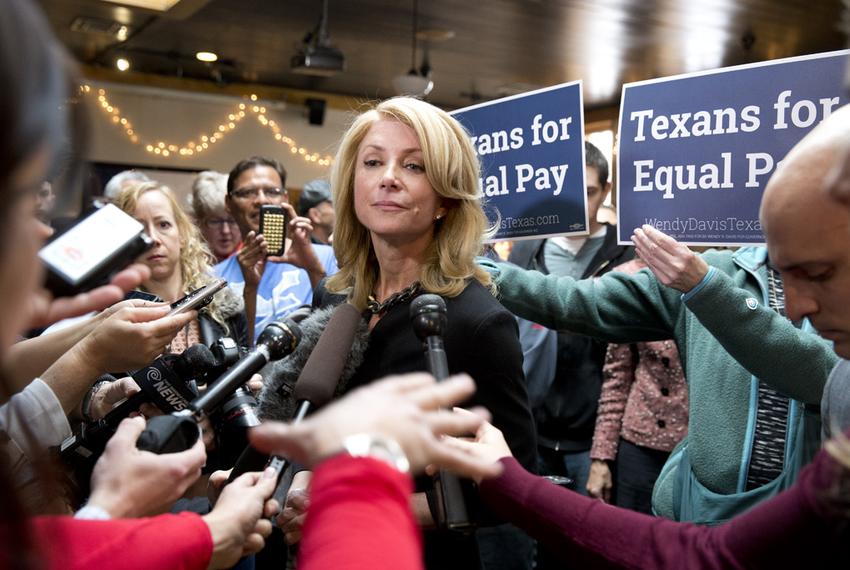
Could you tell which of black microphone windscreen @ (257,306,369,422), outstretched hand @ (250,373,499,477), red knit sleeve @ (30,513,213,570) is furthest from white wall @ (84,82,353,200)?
outstretched hand @ (250,373,499,477)

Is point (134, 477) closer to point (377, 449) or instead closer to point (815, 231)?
point (377, 449)

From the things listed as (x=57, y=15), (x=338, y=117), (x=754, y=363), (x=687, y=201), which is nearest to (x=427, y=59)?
(x=338, y=117)

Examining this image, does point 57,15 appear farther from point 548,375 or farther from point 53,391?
point 53,391

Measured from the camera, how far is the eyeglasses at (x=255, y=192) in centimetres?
360

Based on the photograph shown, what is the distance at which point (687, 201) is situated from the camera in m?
2.21

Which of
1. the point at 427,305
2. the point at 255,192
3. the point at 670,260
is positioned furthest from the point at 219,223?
the point at 427,305

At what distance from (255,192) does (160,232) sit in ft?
2.76

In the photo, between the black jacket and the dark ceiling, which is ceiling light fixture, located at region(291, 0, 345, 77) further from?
the black jacket

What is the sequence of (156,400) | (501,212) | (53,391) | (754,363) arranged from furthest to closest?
(501,212), (754,363), (156,400), (53,391)

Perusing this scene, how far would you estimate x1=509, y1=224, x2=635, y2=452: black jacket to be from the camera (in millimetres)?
3271

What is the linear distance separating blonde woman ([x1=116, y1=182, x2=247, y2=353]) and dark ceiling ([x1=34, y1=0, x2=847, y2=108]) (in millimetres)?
Answer: 3798

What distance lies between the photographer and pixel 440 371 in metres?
1.12

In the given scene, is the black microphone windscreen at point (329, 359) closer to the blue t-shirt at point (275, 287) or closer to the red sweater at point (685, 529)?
the red sweater at point (685, 529)

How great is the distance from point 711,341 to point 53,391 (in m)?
1.38
